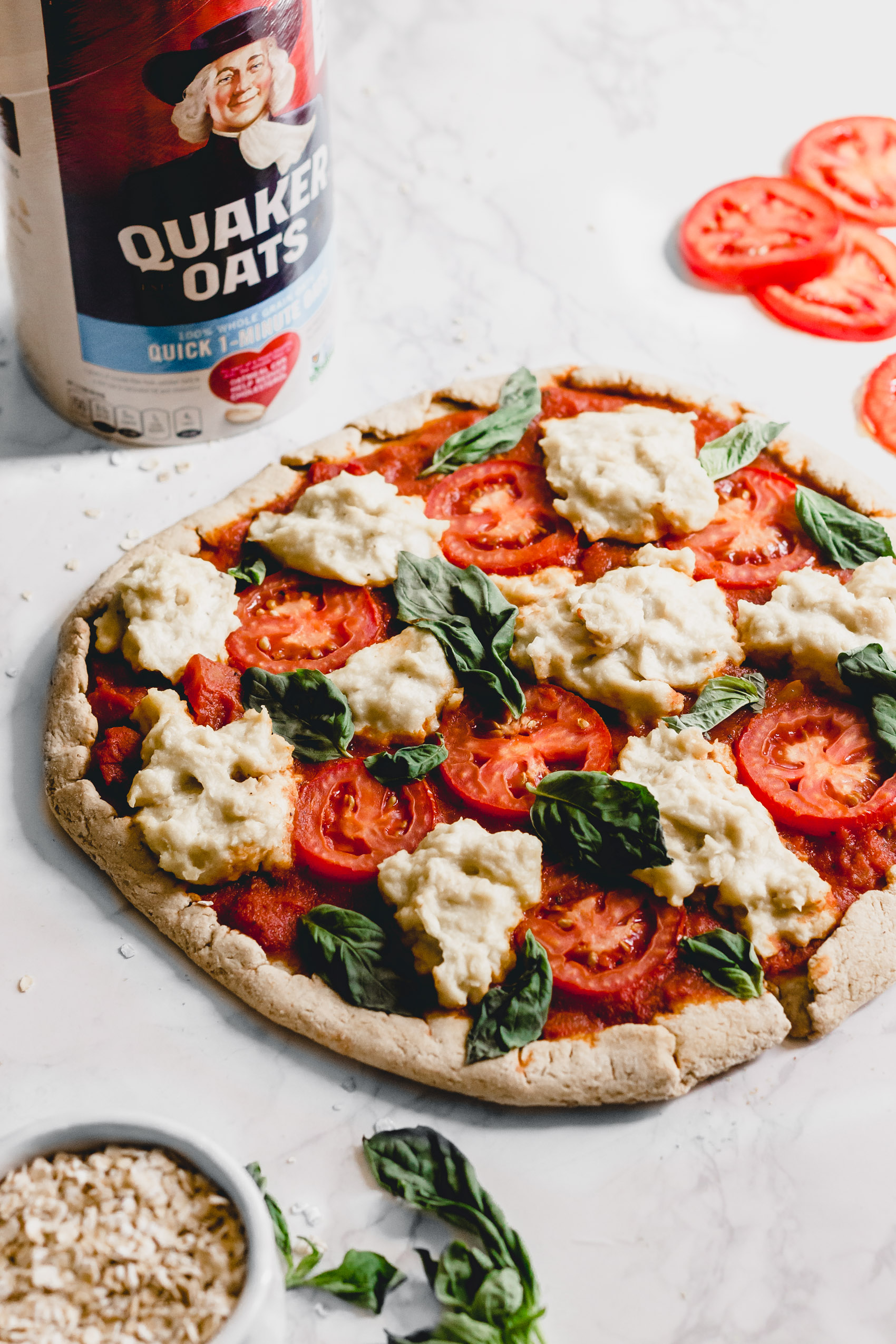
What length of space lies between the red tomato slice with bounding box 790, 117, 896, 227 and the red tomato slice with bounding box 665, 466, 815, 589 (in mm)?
1886

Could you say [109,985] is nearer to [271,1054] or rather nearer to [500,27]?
[271,1054]

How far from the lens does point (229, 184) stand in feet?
11.9

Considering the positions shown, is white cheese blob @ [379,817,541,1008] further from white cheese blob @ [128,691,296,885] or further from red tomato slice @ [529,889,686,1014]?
white cheese blob @ [128,691,296,885]

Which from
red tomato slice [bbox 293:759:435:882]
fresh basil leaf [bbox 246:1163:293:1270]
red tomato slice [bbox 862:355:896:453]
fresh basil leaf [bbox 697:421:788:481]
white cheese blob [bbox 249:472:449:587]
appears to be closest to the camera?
fresh basil leaf [bbox 246:1163:293:1270]

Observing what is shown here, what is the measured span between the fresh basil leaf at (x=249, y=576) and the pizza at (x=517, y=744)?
15 millimetres

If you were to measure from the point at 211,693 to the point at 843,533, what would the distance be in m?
1.97

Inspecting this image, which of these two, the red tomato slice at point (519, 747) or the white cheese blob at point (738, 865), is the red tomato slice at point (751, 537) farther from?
the white cheese blob at point (738, 865)

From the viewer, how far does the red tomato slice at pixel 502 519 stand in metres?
3.88

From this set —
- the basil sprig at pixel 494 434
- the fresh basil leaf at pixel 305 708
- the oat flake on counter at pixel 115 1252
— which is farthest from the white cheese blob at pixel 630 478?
the oat flake on counter at pixel 115 1252

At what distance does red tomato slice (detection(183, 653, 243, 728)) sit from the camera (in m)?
3.51

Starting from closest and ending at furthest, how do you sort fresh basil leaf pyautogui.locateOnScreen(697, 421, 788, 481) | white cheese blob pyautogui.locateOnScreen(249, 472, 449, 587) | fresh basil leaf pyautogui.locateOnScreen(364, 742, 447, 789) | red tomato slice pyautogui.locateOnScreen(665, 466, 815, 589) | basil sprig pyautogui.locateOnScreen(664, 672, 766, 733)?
fresh basil leaf pyautogui.locateOnScreen(364, 742, 447, 789) → basil sprig pyautogui.locateOnScreen(664, 672, 766, 733) → white cheese blob pyautogui.locateOnScreen(249, 472, 449, 587) → red tomato slice pyautogui.locateOnScreen(665, 466, 815, 589) → fresh basil leaf pyautogui.locateOnScreen(697, 421, 788, 481)

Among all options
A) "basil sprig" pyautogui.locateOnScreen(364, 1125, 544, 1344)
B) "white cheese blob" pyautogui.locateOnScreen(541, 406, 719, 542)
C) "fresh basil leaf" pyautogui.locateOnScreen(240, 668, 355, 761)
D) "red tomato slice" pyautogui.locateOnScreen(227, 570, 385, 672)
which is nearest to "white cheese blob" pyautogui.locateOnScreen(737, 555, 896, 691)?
"white cheese blob" pyautogui.locateOnScreen(541, 406, 719, 542)

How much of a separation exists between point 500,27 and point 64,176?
3.24m

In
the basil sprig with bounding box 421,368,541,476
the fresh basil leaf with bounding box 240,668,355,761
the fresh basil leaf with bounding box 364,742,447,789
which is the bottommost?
the fresh basil leaf with bounding box 364,742,447,789
